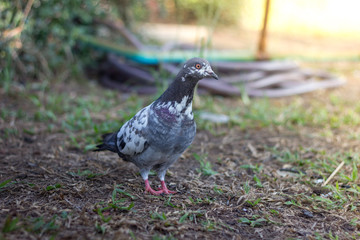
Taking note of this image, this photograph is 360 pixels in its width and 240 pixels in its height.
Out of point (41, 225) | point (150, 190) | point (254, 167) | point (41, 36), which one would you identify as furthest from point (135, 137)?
point (41, 36)

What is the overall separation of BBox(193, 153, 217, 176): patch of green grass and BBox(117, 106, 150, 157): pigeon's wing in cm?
74

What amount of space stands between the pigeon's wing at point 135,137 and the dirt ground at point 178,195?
0.31 meters

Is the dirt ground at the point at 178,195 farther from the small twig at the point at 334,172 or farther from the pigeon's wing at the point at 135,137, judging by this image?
the pigeon's wing at the point at 135,137

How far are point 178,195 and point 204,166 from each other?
22.8 inches

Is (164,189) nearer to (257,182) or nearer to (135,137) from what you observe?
(135,137)

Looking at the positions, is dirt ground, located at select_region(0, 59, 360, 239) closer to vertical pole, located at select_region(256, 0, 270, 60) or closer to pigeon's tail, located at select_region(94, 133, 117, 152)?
pigeon's tail, located at select_region(94, 133, 117, 152)

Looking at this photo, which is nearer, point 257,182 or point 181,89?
point 181,89

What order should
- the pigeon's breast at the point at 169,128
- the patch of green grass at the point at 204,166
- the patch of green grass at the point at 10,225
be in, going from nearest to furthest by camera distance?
the patch of green grass at the point at 10,225 < the pigeon's breast at the point at 169,128 < the patch of green grass at the point at 204,166

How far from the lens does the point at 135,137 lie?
269 centimetres

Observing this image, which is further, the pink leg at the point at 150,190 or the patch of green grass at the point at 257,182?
the patch of green grass at the point at 257,182

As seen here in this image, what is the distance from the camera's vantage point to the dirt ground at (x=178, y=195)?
2.24 m

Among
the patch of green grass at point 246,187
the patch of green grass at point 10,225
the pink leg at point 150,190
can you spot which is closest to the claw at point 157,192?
the pink leg at point 150,190

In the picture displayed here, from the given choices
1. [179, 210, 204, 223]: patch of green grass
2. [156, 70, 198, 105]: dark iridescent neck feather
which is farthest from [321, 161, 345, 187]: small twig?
[156, 70, 198, 105]: dark iridescent neck feather

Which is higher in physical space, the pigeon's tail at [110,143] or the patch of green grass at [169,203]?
the pigeon's tail at [110,143]
